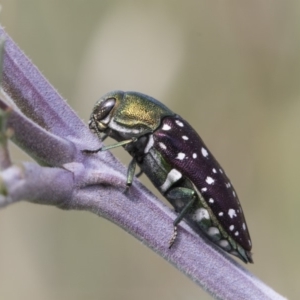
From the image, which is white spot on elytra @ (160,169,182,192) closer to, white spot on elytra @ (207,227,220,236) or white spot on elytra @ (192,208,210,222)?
white spot on elytra @ (192,208,210,222)

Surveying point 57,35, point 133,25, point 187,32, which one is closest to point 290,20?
point 187,32

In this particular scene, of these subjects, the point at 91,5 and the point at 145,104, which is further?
the point at 91,5

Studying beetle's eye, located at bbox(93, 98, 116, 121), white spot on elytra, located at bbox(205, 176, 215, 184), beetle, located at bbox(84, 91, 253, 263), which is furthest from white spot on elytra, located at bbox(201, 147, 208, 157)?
beetle's eye, located at bbox(93, 98, 116, 121)

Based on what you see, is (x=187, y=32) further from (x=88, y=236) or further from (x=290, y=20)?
(x=88, y=236)

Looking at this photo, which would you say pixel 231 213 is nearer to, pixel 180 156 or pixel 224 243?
pixel 224 243

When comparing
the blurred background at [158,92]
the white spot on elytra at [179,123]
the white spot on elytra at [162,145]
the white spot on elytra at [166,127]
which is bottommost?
the blurred background at [158,92]

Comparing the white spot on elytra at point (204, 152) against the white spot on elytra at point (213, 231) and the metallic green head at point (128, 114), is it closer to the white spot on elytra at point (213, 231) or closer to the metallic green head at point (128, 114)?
the metallic green head at point (128, 114)

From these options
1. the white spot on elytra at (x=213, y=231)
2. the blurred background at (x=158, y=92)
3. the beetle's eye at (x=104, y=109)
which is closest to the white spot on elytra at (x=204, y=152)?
the white spot on elytra at (x=213, y=231)
